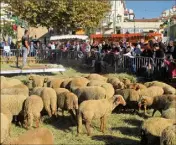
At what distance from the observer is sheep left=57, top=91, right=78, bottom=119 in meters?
9.05

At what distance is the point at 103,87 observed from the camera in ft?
34.7

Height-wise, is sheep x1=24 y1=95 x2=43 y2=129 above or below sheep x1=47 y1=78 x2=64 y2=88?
below

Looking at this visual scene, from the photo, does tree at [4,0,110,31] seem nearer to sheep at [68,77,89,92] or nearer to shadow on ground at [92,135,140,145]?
sheep at [68,77,89,92]

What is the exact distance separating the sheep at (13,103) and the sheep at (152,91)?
3.50 meters

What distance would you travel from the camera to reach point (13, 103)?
8.74 meters

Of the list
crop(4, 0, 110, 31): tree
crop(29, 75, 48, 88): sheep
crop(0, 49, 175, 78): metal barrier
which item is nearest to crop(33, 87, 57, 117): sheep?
crop(29, 75, 48, 88): sheep

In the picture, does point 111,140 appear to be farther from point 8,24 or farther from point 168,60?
point 8,24

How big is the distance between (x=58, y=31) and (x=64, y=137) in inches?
1230

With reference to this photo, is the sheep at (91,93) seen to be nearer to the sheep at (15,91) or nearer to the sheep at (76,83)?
the sheep at (76,83)

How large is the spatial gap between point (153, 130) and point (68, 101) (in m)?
2.58

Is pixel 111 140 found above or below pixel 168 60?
below

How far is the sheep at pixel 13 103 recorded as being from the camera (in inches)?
342

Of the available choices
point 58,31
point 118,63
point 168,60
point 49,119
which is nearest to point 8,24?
point 58,31

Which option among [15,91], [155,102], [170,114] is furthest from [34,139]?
[155,102]
